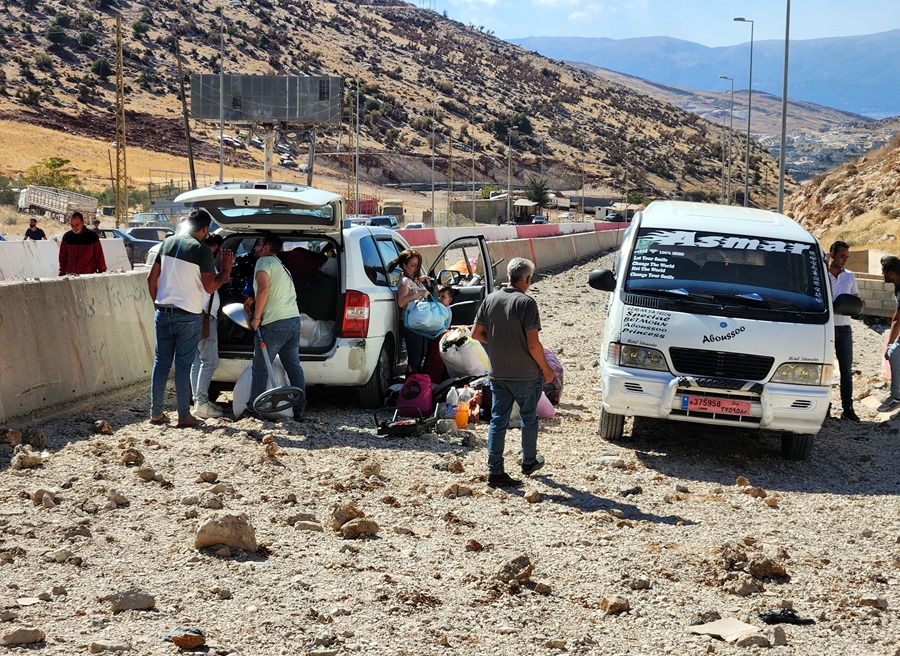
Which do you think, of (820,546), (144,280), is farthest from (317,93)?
(820,546)

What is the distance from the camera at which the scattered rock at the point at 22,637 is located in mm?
4758

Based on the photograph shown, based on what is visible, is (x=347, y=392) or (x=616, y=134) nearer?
(x=347, y=392)

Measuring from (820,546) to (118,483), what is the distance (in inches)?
179

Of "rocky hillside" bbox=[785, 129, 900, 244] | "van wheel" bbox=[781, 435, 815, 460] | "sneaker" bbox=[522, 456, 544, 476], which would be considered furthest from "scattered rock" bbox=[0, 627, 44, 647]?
"rocky hillside" bbox=[785, 129, 900, 244]

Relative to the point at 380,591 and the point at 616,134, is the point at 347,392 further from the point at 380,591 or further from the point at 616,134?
the point at 616,134

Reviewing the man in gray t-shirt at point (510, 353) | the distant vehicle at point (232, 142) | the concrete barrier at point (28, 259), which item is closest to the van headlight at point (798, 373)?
the man in gray t-shirt at point (510, 353)

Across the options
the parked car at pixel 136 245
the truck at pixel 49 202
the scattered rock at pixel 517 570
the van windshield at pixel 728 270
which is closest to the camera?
the scattered rock at pixel 517 570

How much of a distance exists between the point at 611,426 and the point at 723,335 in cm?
136

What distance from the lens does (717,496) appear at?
8.05 m

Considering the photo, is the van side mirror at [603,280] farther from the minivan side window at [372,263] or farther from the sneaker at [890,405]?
the sneaker at [890,405]

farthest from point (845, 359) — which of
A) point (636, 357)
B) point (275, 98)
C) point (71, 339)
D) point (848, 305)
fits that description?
point (275, 98)

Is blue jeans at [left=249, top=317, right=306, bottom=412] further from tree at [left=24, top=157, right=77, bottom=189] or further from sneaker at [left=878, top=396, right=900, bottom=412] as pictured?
tree at [left=24, top=157, right=77, bottom=189]

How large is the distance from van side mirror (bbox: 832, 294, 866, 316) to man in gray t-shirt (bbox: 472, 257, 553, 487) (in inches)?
121

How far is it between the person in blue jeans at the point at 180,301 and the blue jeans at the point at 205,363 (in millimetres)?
594
